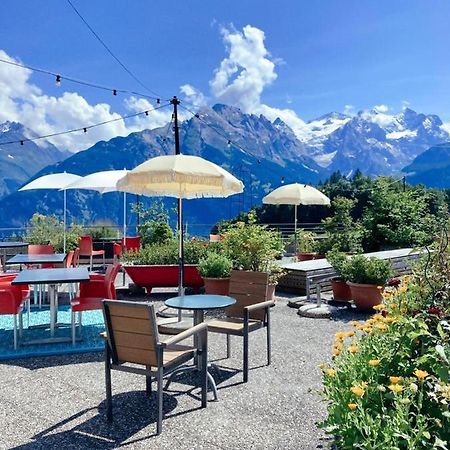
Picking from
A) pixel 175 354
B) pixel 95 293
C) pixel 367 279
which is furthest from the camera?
pixel 367 279

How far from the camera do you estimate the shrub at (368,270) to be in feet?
20.9

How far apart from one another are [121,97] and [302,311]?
8582 mm

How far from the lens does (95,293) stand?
5602 millimetres

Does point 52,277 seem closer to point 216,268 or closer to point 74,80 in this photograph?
point 216,268

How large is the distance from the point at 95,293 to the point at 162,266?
6.90 ft

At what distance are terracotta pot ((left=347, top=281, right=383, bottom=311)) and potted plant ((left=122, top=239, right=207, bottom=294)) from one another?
246cm

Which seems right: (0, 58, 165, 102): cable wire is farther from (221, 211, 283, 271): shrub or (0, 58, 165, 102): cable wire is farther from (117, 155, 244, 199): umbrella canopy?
(221, 211, 283, 271): shrub

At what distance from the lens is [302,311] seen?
20.9 ft

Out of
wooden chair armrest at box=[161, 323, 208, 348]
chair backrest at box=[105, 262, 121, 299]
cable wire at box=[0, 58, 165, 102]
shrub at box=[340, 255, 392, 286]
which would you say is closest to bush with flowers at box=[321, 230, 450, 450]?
wooden chair armrest at box=[161, 323, 208, 348]

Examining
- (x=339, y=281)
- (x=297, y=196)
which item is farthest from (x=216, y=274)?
(x=297, y=196)

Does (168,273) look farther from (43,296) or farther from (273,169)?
(273,169)

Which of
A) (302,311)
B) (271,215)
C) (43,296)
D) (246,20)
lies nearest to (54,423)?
Result: (302,311)

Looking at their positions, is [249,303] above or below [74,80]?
below

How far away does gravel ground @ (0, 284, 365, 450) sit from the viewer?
9.36 ft
